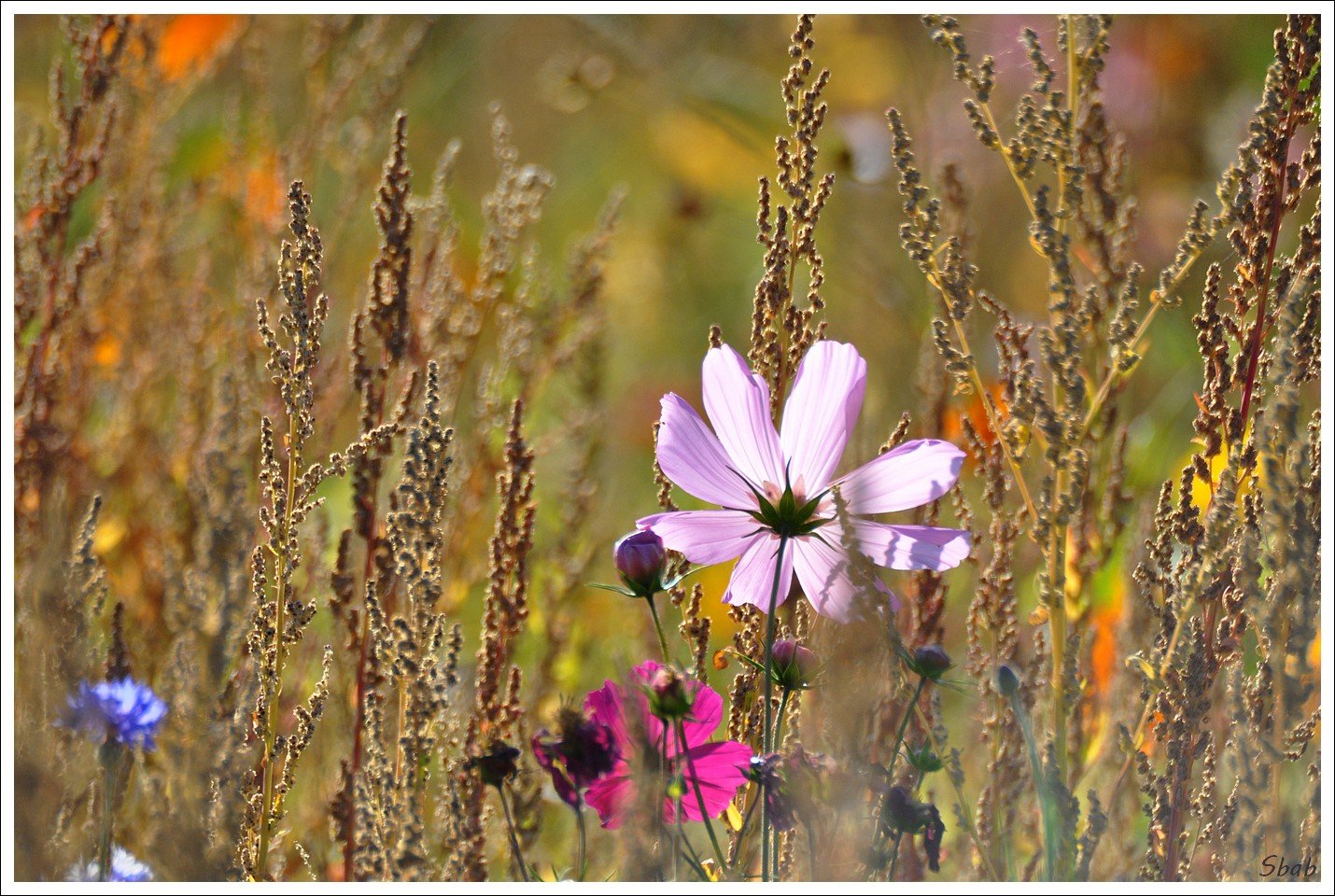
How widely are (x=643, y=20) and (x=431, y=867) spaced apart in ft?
6.10

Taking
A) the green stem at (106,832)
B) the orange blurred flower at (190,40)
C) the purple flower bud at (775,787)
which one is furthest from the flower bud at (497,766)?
the orange blurred flower at (190,40)

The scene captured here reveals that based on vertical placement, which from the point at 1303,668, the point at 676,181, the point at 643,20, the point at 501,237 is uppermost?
the point at 643,20

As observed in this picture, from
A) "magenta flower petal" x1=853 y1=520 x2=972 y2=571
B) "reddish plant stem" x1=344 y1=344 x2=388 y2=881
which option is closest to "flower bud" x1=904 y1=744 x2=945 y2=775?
"magenta flower petal" x1=853 y1=520 x2=972 y2=571

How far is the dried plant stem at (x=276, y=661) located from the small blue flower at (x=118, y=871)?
0.07 meters

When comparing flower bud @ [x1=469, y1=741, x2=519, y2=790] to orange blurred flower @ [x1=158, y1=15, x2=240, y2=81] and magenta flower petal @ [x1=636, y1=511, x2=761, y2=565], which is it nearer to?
magenta flower petal @ [x1=636, y1=511, x2=761, y2=565]

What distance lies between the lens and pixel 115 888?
0.50 m

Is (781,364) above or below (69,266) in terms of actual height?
below

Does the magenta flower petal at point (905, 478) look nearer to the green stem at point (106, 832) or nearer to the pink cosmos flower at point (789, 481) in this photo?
the pink cosmos flower at point (789, 481)

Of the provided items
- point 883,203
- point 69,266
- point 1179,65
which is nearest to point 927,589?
point 69,266

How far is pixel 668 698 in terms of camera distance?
1.42 feet

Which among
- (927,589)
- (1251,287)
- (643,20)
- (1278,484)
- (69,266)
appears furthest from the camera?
(643,20)

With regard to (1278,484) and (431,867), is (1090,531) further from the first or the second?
Answer: (431,867)

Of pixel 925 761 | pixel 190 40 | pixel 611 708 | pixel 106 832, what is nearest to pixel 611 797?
pixel 611 708

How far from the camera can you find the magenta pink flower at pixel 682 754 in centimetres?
48
